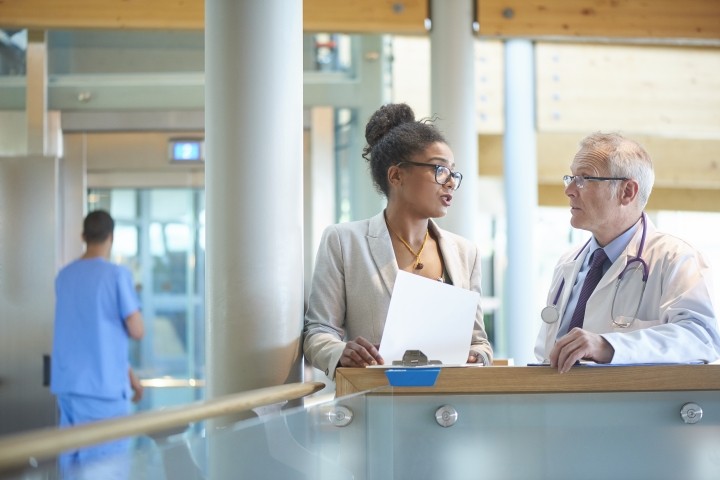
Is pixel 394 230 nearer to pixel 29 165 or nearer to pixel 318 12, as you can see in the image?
pixel 318 12

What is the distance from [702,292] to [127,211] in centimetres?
433

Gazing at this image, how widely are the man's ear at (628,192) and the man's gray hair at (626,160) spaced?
16 millimetres

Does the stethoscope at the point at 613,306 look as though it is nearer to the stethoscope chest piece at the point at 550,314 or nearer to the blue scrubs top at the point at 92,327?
the stethoscope chest piece at the point at 550,314

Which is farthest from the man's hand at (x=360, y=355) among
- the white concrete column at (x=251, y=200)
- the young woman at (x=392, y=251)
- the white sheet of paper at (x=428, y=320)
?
the white concrete column at (x=251, y=200)

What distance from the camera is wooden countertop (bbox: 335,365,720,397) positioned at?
2.53m

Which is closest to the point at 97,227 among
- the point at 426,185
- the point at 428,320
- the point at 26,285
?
the point at 26,285

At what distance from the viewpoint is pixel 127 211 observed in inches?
246

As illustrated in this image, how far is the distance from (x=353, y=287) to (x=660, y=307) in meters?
0.92

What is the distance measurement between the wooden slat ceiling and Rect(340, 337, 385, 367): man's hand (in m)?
3.59

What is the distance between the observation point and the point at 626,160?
307 cm

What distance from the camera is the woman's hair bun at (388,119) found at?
325 cm

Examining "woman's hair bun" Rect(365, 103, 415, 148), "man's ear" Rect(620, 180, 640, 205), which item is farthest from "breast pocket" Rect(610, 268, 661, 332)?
"woman's hair bun" Rect(365, 103, 415, 148)

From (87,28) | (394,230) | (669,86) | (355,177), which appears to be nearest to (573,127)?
(669,86)

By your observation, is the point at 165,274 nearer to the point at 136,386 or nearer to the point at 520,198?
the point at 136,386
